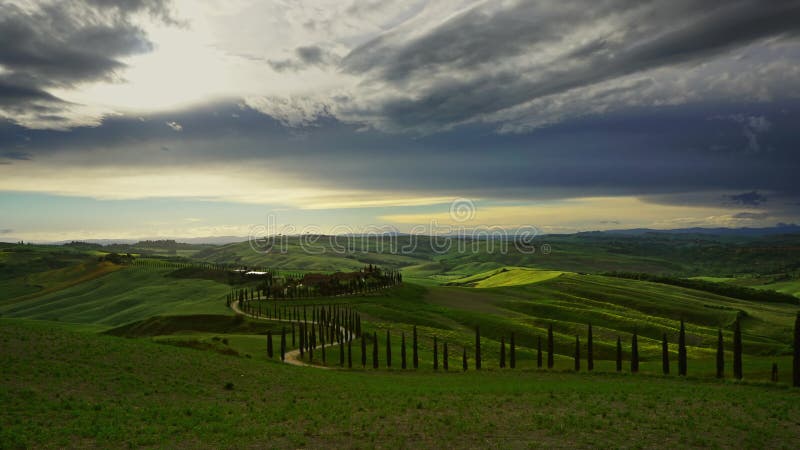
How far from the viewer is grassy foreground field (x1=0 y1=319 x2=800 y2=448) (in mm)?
29719

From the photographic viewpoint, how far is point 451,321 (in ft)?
457

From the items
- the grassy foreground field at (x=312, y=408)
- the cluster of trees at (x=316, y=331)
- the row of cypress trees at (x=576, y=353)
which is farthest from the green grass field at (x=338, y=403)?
the cluster of trees at (x=316, y=331)

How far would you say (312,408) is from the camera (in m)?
39.3

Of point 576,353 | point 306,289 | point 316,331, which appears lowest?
point 316,331

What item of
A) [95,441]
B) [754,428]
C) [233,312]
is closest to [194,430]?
[95,441]

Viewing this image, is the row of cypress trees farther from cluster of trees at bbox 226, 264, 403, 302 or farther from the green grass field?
cluster of trees at bbox 226, 264, 403, 302

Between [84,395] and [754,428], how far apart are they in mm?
50753

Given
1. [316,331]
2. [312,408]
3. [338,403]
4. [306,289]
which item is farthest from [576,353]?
[306,289]

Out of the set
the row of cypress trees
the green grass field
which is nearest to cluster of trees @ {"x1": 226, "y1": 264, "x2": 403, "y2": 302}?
the row of cypress trees

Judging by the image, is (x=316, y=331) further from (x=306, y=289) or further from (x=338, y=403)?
(x=338, y=403)

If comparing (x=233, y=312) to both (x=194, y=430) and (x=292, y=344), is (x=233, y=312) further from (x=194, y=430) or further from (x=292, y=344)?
(x=194, y=430)

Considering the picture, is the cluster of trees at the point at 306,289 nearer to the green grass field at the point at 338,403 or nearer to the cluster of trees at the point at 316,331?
the cluster of trees at the point at 316,331

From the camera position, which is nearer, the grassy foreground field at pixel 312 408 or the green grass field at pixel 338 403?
the grassy foreground field at pixel 312 408

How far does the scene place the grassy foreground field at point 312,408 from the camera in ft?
97.5
